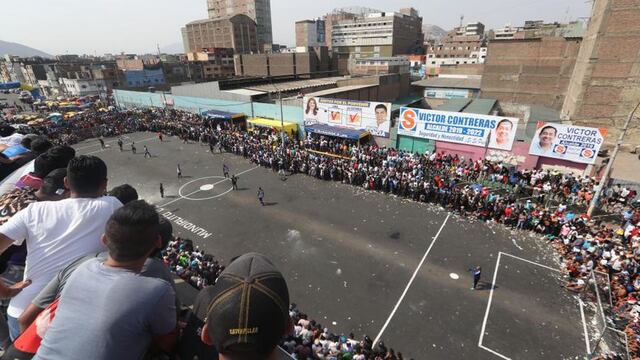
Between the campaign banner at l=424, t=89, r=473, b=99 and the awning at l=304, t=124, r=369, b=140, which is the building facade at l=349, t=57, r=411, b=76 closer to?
the campaign banner at l=424, t=89, r=473, b=99

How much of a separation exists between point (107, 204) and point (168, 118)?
43624mm

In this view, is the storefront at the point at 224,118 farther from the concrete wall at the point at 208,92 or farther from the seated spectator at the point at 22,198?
the seated spectator at the point at 22,198

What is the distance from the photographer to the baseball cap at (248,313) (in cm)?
176

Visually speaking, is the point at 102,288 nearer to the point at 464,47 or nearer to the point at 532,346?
the point at 532,346

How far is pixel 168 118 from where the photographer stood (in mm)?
41812

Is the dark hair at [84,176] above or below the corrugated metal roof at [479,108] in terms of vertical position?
above

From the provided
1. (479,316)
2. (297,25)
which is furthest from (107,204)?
(297,25)

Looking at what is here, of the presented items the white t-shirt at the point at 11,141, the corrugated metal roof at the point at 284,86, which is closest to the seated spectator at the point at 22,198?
the white t-shirt at the point at 11,141

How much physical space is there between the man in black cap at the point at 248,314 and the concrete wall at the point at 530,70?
55607 millimetres

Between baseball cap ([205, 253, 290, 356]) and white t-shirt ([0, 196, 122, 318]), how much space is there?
2.40 metres

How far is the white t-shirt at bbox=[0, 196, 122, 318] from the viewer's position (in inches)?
127

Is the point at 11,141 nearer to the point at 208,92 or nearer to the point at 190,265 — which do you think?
the point at 190,265

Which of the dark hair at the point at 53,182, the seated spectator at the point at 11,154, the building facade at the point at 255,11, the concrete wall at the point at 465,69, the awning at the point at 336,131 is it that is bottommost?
the awning at the point at 336,131

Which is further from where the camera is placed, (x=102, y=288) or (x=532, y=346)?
(x=532, y=346)
